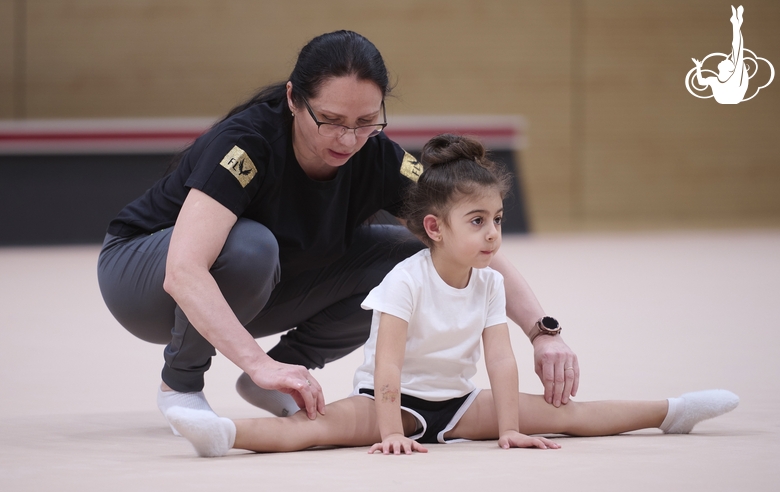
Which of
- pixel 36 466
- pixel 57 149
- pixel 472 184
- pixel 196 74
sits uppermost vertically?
pixel 196 74

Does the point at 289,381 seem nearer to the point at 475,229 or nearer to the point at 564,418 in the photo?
the point at 475,229

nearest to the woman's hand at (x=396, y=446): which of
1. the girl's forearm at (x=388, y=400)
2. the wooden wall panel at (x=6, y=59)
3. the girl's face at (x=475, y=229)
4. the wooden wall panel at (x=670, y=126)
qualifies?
the girl's forearm at (x=388, y=400)

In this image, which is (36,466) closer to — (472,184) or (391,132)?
(472,184)

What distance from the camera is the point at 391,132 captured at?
7.31m

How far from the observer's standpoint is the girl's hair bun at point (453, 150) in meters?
1.93

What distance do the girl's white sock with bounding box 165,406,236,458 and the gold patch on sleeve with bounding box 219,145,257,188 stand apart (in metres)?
0.48

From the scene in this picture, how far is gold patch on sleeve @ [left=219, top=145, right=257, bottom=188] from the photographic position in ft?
6.18

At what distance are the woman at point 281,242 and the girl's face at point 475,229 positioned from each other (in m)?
0.25

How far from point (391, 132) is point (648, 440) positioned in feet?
18.5

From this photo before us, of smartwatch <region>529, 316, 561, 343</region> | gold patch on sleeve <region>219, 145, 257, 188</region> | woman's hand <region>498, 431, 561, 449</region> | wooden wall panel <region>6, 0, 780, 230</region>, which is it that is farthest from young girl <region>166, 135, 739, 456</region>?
wooden wall panel <region>6, 0, 780, 230</region>

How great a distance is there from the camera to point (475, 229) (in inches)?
72.9

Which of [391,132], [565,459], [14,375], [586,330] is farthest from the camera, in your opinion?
[391,132]

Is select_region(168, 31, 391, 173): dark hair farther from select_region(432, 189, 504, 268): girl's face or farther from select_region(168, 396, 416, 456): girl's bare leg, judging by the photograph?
A: select_region(168, 396, 416, 456): girl's bare leg

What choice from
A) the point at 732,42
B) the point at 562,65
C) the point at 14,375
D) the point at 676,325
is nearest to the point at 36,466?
the point at 14,375
